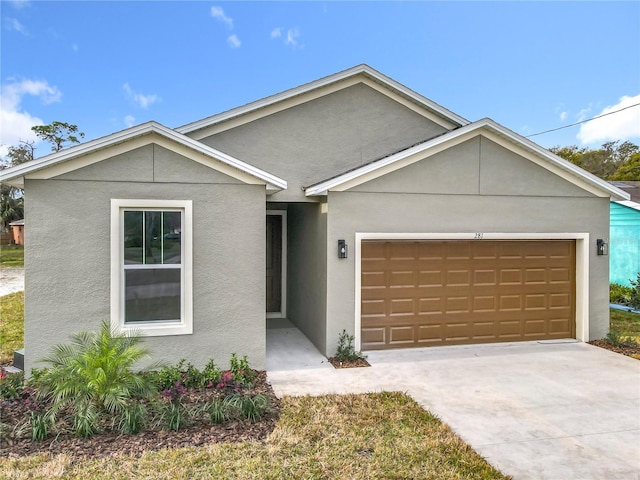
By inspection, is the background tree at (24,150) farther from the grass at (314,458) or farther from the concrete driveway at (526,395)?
the grass at (314,458)

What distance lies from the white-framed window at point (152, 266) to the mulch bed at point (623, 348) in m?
8.96

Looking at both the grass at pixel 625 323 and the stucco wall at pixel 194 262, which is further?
the grass at pixel 625 323

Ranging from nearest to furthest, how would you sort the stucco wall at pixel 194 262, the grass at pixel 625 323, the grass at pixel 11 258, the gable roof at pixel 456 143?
the stucco wall at pixel 194 262 < the gable roof at pixel 456 143 < the grass at pixel 625 323 < the grass at pixel 11 258

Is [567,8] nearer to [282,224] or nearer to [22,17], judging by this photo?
[282,224]

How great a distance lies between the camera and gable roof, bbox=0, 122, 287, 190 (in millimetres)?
6922

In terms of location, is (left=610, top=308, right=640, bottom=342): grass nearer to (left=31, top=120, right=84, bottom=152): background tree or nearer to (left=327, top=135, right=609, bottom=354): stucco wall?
(left=327, top=135, right=609, bottom=354): stucco wall

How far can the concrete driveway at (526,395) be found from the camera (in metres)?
5.04

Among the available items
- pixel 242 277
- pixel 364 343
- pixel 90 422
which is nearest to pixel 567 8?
pixel 364 343

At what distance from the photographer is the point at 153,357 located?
761 centimetres

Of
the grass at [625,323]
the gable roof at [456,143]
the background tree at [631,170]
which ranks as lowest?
the grass at [625,323]

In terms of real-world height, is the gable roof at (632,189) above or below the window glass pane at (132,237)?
above

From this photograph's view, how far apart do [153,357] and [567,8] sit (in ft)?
56.5

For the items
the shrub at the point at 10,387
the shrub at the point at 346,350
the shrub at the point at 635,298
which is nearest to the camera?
the shrub at the point at 10,387

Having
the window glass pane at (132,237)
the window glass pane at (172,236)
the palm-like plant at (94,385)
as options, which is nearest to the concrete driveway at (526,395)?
the palm-like plant at (94,385)
